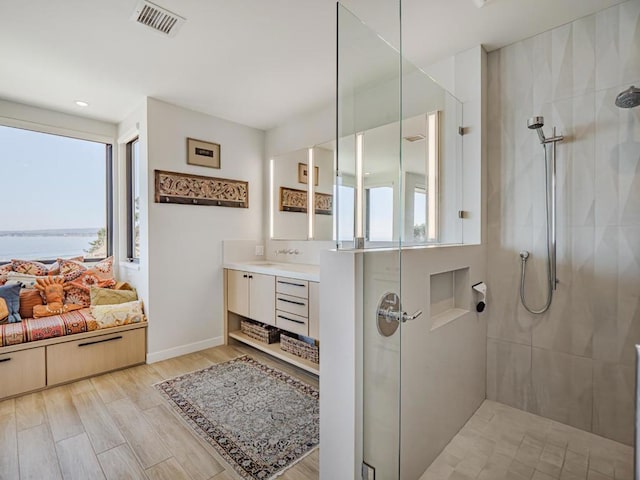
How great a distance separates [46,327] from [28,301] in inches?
21.1

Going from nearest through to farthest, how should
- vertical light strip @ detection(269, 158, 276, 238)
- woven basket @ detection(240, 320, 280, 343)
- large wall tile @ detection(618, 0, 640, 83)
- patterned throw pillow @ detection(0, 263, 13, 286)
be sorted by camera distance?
1. large wall tile @ detection(618, 0, 640, 83)
2. patterned throw pillow @ detection(0, 263, 13, 286)
3. woven basket @ detection(240, 320, 280, 343)
4. vertical light strip @ detection(269, 158, 276, 238)

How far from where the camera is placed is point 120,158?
3.70 m

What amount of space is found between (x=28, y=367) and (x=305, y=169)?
9.28ft

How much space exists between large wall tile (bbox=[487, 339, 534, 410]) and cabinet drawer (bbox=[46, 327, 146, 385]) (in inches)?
116

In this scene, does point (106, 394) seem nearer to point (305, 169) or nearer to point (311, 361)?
point (311, 361)

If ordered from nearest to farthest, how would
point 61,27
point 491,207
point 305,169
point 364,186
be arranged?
point 364,186 < point 61,27 < point 491,207 < point 305,169

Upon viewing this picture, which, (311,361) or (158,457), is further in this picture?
(311,361)

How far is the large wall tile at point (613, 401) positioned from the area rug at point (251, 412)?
1.65 metres

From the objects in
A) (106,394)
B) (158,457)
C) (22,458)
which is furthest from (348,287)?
(106,394)

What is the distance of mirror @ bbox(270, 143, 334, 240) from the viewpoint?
3203 millimetres

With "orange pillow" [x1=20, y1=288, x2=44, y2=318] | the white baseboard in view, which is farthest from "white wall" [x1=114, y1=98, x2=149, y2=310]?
"orange pillow" [x1=20, y1=288, x2=44, y2=318]

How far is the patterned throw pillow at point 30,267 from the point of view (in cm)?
306

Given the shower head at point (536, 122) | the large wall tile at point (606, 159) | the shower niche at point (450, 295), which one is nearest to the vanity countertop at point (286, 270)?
the shower niche at point (450, 295)

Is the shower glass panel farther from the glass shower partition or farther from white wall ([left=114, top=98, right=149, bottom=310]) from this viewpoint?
white wall ([left=114, top=98, right=149, bottom=310])
